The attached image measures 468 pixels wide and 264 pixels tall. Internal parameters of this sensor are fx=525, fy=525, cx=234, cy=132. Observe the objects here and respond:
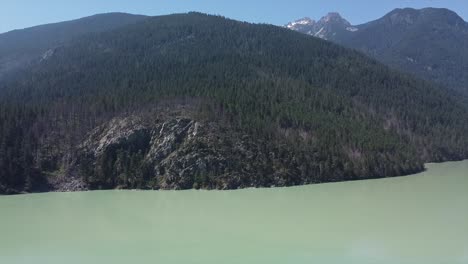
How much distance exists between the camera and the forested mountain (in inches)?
3127

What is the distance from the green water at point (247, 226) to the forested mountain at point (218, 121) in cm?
746

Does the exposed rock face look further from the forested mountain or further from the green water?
the green water

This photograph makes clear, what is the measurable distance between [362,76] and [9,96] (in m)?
91.2

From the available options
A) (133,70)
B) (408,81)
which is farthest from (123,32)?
(408,81)

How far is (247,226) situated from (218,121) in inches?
1661

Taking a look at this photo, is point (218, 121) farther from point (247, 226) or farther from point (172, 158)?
point (247, 226)

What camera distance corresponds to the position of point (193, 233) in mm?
43250

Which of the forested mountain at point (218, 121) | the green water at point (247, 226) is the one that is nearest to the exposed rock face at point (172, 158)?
the forested mountain at point (218, 121)

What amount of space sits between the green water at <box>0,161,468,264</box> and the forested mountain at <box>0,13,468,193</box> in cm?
746

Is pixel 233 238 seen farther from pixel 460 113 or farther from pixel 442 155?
pixel 460 113

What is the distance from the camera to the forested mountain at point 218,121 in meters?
79.4

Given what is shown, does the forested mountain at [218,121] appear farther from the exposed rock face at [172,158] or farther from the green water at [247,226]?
the green water at [247,226]

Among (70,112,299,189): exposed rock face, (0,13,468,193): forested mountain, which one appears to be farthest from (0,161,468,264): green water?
(0,13,468,193): forested mountain

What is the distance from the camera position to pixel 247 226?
45.3 m
